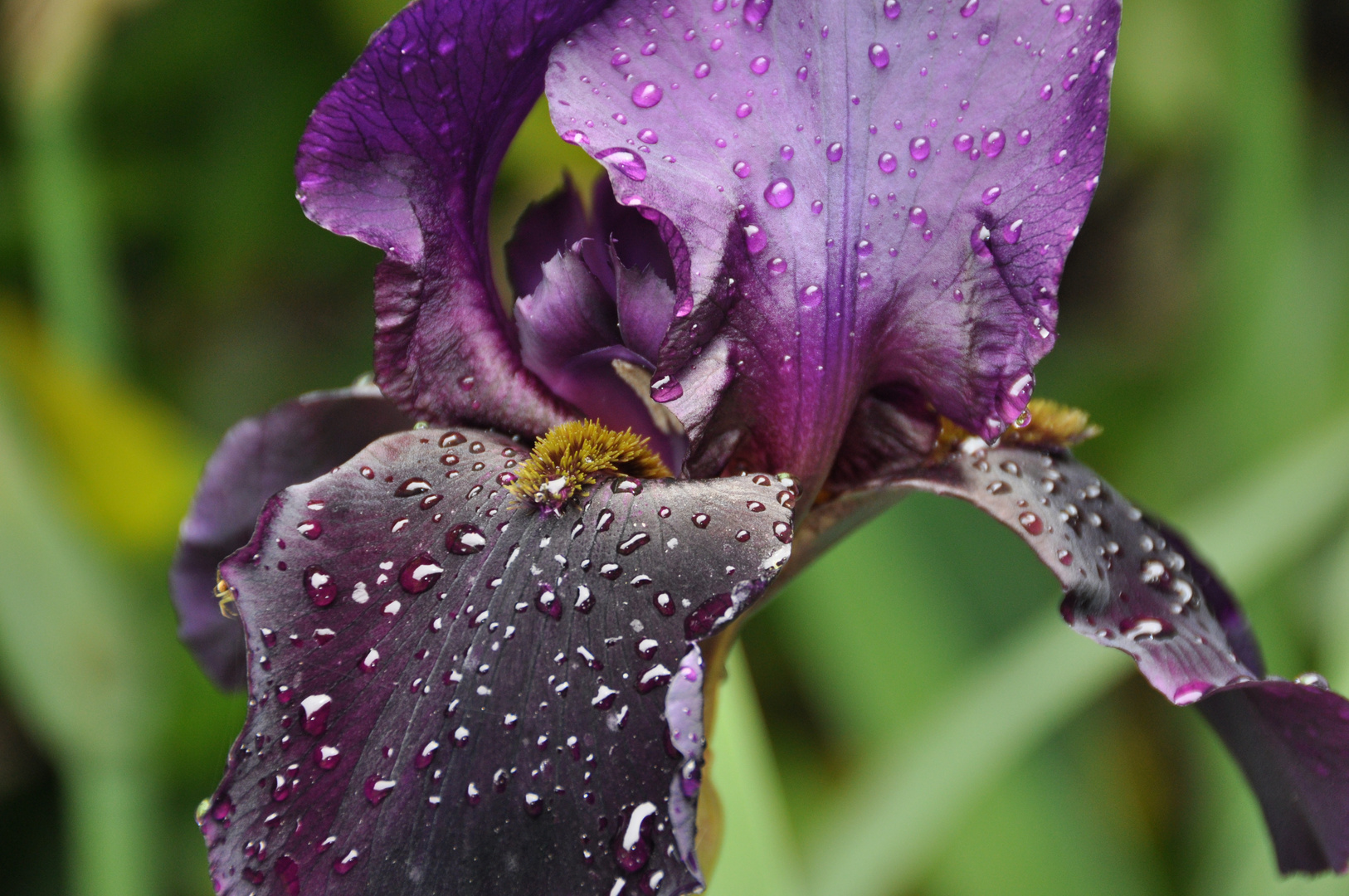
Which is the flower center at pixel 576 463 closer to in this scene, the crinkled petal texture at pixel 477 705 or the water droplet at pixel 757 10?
the crinkled petal texture at pixel 477 705

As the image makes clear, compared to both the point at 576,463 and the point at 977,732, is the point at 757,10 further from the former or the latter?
the point at 977,732

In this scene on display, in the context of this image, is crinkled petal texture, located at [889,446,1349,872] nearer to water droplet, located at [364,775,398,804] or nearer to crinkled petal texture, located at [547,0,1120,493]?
crinkled petal texture, located at [547,0,1120,493]

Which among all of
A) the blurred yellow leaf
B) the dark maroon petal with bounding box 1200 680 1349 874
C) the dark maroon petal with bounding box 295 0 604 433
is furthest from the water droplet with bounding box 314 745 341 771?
the blurred yellow leaf

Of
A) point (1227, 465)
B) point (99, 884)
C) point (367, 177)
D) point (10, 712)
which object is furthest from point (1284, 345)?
point (10, 712)

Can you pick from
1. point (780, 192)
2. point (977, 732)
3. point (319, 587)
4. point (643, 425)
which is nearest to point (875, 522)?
point (977, 732)

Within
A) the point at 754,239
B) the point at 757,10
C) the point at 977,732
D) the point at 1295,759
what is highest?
the point at 757,10
